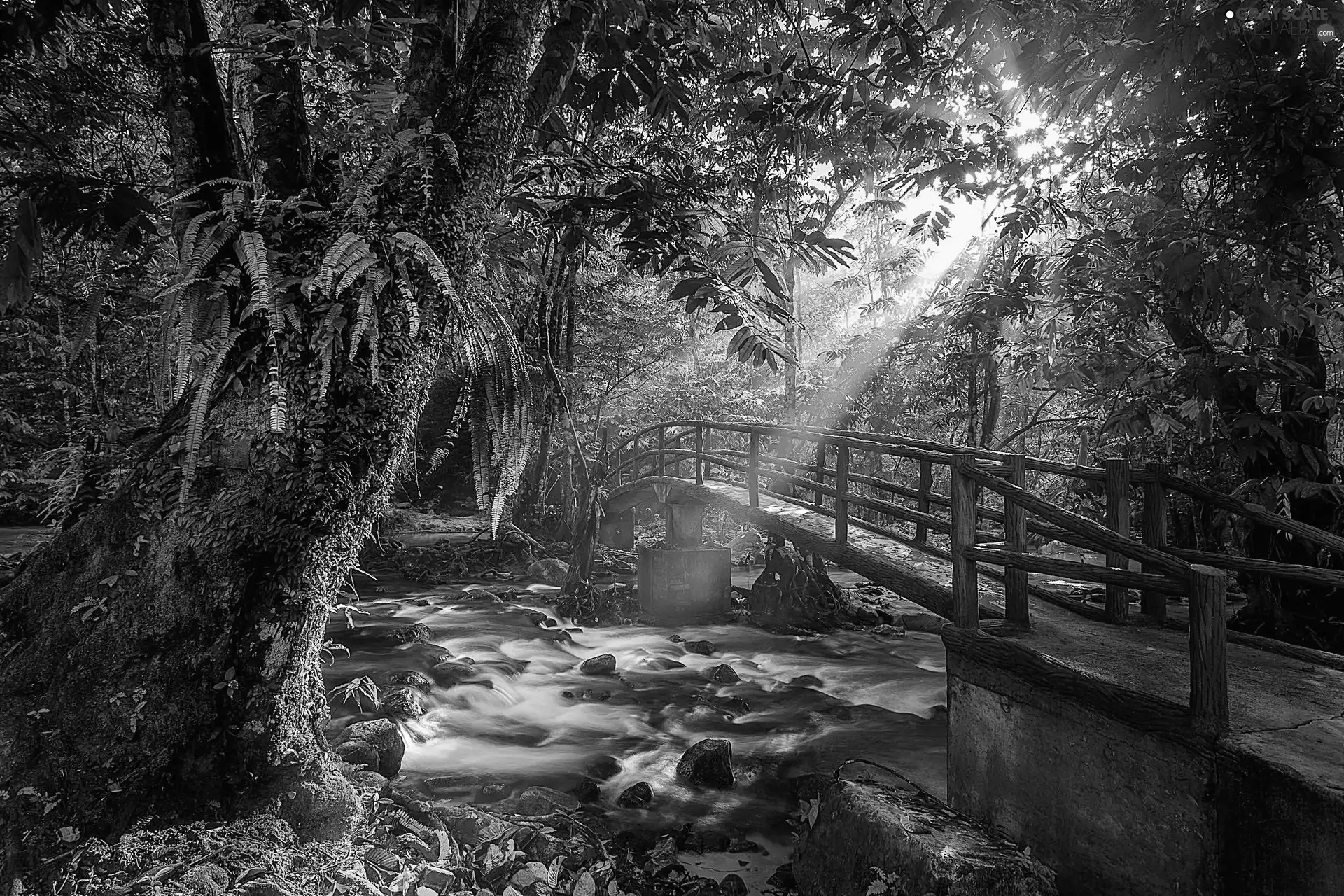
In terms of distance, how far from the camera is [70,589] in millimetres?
2629

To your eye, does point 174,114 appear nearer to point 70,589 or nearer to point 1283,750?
point 70,589

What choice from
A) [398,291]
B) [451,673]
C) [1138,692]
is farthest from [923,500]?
[398,291]

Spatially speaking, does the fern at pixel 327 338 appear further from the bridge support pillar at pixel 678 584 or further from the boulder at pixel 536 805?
the bridge support pillar at pixel 678 584

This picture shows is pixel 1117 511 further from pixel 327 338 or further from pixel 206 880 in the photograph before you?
pixel 206 880

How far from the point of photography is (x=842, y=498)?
25.5 feet

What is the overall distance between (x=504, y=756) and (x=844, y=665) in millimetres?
5513

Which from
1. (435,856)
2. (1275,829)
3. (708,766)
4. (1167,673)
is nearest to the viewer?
(1275,829)

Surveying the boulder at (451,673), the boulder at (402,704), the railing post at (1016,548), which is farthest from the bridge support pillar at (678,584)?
the railing post at (1016,548)

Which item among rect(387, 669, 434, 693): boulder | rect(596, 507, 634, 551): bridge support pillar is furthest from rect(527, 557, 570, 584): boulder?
rect(387, 669, 434, 693): boulder

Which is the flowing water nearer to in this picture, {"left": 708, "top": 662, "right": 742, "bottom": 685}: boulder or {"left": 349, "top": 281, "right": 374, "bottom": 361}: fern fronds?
{"left": 708, "top": 662, "right": 742, "bottom": 685}: boulder

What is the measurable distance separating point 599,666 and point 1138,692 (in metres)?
7.55

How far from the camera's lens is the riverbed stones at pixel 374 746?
5.43 m

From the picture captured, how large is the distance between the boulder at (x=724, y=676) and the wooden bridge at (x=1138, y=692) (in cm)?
379

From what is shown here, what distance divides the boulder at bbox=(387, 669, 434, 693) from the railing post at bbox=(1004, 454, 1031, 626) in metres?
6.47
